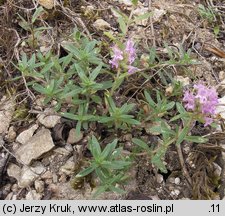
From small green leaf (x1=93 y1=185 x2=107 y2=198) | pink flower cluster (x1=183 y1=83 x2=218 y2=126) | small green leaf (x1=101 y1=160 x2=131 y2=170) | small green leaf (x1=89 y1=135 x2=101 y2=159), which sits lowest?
small green leaf (x1=93 y1=185 x2=107 y2=198)

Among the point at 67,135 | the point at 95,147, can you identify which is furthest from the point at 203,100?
the point at 67,135

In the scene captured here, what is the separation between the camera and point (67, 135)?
2.29 m

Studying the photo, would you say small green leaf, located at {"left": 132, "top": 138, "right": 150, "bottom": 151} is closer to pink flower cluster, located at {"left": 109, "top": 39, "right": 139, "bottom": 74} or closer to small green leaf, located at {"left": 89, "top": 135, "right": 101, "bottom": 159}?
small green leaf, located at {"left": 89, "top": 135, "right": 101, "bottom": 159}

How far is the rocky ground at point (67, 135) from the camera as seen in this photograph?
7.11ft

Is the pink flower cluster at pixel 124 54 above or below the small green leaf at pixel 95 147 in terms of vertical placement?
above

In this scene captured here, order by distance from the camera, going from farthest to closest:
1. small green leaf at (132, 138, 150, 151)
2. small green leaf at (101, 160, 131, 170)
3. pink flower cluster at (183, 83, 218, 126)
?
1. small green leaf at (132, 138, 150, 151)
2. small green leaf at (101, 160, 131, 170)
3. pink flower cluster at (183, 83, 218, 126)

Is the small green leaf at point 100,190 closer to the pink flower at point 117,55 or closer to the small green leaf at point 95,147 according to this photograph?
the small green leaf at point 95,147

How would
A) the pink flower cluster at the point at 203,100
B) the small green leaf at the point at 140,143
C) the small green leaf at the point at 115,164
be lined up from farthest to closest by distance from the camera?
the small green leaf at the point at 140,143 < the small green leaf at the point at 115,164 < the pink flower cluster at the point at 203,100

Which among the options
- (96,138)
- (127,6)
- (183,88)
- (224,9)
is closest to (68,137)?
(96,138)

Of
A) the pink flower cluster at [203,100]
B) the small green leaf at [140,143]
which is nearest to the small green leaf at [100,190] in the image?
the small green leaf at [140,143]

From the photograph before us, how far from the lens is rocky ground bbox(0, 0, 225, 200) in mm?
2166

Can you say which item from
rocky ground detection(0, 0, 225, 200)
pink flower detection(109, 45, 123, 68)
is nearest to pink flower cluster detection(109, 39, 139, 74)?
pink flower detection(109, 45, 123, 68)

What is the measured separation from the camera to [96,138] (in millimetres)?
2219

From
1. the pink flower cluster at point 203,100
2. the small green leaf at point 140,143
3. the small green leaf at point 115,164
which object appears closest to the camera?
the pink flower cluster at point 203,100
